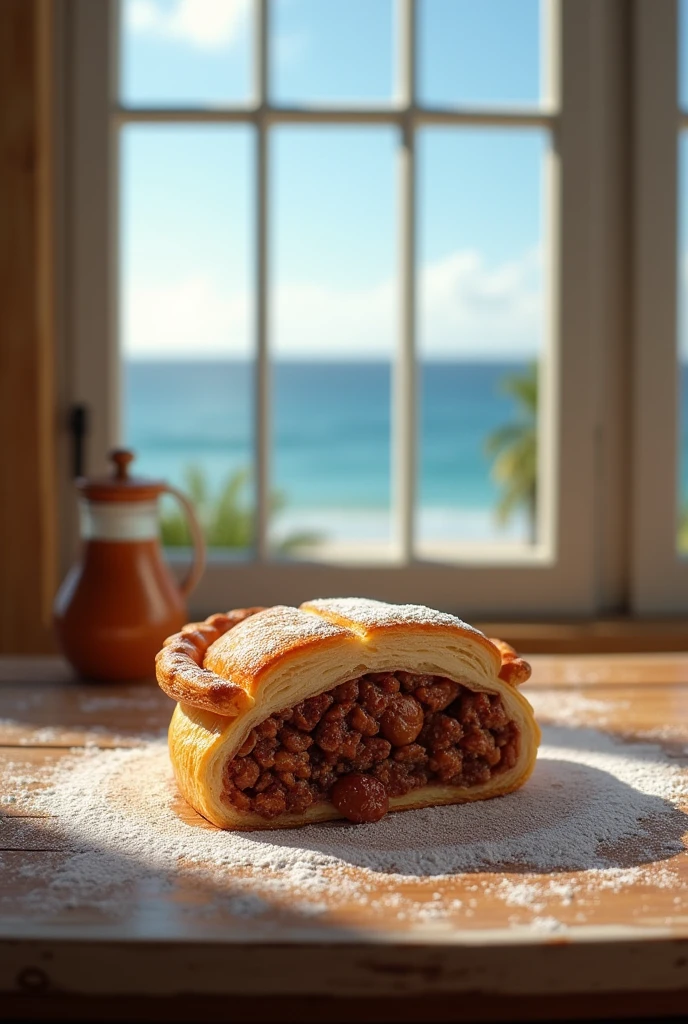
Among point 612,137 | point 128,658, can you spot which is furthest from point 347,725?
point 612,137

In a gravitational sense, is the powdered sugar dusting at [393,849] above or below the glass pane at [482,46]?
below

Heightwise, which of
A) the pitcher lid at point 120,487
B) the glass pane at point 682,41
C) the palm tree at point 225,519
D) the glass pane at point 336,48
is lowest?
the palm tree at point 225,519

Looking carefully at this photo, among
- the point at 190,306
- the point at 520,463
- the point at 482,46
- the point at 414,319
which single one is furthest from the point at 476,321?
the point at 414,319

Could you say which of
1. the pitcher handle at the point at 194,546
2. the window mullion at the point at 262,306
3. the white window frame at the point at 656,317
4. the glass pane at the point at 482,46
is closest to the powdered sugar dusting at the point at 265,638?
the pitcher handle at the point at 194,546

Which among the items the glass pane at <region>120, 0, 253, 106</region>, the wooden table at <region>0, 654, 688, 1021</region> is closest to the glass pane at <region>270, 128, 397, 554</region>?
the glass pane at <region>120, 0, 253, 106</region>

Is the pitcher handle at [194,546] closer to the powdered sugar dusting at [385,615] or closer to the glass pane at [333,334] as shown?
the powdered sugar dusting at [385,615]

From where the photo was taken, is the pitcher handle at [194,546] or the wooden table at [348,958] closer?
the wooden table at [348,958]
